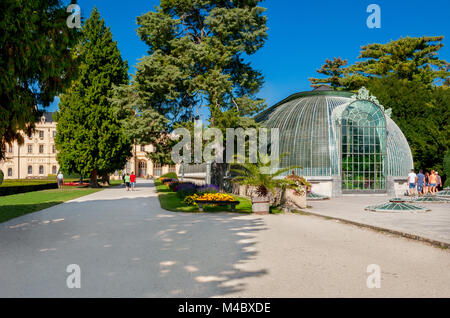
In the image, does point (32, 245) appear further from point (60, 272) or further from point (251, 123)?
Answer: point (251, 123)

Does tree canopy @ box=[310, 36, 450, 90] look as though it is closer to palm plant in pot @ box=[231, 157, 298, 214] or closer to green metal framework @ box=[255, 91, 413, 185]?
green metal framework @ box=[255, 91, 413, 185]

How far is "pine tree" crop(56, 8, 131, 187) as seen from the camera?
33.5 meters

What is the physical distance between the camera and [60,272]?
5570mm

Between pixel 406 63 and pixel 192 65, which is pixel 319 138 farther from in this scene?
pixel 406 63

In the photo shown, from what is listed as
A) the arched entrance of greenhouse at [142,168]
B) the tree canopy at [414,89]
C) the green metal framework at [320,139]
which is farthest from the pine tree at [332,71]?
the arched entrance of greenhouse at [142,168]

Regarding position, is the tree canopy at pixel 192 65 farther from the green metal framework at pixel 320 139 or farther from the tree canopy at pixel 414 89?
the tree canopy at pixel 414 89

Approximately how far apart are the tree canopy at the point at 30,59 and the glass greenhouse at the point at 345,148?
18.0 meters

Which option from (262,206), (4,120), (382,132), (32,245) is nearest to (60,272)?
(32,245)

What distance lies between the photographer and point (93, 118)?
33.8m

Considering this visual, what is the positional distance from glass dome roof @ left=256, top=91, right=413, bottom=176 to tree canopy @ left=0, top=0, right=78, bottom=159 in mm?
17924

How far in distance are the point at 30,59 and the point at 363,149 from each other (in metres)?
22.4

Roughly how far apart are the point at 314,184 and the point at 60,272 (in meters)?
20.5

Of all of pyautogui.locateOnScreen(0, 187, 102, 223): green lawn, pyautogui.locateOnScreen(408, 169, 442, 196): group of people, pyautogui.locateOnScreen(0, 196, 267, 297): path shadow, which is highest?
pyautogui.locateOnScreen(408, 169, 442, 196): group of people

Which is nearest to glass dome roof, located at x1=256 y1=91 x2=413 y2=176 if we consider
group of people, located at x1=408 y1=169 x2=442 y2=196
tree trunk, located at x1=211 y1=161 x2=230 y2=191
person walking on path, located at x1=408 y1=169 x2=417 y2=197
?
group of people, located at x1=408 y1=169 x2=442 y2=196
